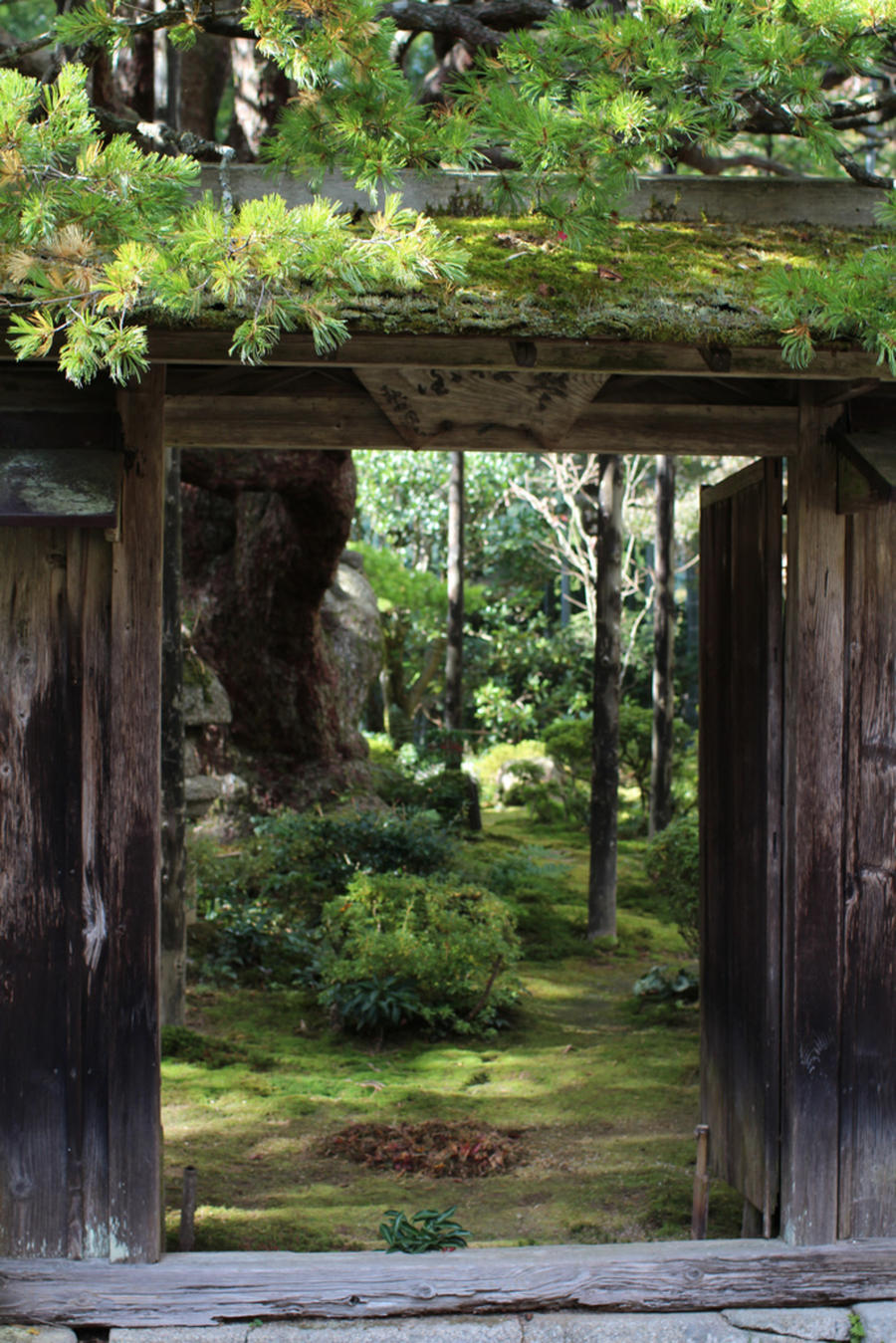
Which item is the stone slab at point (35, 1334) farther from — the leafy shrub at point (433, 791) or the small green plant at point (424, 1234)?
the leafy shrub at point (433, 791)

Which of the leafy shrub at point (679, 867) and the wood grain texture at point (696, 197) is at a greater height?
the wood grain texture at point (696, 197)

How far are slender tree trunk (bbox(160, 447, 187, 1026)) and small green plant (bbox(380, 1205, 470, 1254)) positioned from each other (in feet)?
11.0

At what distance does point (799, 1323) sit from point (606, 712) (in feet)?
21.7

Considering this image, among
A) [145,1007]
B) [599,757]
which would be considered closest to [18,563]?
[145,1007]

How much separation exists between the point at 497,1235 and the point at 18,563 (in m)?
3.23

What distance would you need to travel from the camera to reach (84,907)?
3818 mm

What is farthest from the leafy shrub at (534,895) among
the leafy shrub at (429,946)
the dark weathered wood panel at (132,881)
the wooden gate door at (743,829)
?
the dark weathered wood panel at (132,881)

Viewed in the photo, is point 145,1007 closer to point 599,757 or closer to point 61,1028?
point 61,1028

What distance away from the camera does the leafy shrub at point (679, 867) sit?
7.89 m

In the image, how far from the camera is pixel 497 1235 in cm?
476

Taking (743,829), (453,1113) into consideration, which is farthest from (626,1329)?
(453,1113)

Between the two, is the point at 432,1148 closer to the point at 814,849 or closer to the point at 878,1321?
the point at 878,1321

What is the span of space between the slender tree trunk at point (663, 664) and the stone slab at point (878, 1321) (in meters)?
8.69

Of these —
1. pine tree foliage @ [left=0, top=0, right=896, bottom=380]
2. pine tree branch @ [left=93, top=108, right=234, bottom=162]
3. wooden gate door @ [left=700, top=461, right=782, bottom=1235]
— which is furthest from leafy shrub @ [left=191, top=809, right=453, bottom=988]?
pine tree foliage @ [left=0, top=0, right=896, bottom=380]
